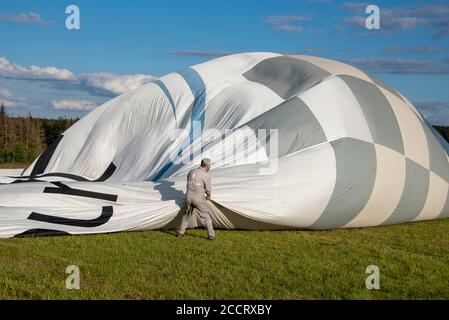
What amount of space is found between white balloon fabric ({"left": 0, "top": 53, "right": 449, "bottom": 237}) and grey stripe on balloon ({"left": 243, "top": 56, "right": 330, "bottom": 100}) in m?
0.03

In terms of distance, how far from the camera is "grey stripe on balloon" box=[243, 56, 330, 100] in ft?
37.2

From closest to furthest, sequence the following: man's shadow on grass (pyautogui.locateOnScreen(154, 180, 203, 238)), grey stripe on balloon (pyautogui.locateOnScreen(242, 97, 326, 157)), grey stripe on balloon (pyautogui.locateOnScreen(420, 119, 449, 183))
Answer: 1. man's shadow on grass (pyautogui.locateOnScreen(154, 180, 203, 238))
2. grey stripe on balloon (pyautogui.locateOnScreen(242, 97, 326, 157))
3. grey stripe on balloon (pyautogui.locateOnScreen(420, 119, 449, 183))

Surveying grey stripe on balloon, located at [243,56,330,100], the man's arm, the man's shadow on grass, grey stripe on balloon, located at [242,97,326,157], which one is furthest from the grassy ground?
grey stripe on balloon, located at [243,56,330,100]

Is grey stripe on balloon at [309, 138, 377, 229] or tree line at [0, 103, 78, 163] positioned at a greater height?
tree line at [0, 103, 78, 163]

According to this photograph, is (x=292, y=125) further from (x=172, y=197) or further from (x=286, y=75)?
(x=172, y=197)

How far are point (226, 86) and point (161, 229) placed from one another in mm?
4016

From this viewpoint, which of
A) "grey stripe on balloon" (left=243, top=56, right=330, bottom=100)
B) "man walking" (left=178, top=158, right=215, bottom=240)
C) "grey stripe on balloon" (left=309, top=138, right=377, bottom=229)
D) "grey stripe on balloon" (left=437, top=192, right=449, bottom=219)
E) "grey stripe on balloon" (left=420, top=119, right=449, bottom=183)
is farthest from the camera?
"grey stripe on balloon" (left=437, top=192, right=449, bottom=219)

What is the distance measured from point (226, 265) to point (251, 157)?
328cm

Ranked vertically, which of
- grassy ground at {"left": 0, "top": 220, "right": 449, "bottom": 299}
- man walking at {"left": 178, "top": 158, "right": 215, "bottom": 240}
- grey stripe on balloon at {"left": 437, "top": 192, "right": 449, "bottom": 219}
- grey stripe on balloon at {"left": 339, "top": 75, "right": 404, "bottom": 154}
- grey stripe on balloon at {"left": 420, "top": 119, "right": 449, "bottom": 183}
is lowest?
grassy ground at {"left": 0, "top": 220, "right": 449, "bottom": 299}

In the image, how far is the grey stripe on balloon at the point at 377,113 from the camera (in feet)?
34.7

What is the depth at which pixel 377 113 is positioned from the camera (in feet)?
35.8

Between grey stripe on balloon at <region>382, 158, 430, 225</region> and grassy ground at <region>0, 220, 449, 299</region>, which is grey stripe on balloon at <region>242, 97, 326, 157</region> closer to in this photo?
grassy ground at <region>0, 220, 449, 299</region>

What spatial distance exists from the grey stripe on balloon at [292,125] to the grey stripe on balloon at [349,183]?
0.42 metres

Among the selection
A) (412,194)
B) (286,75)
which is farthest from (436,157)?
(286,75)
